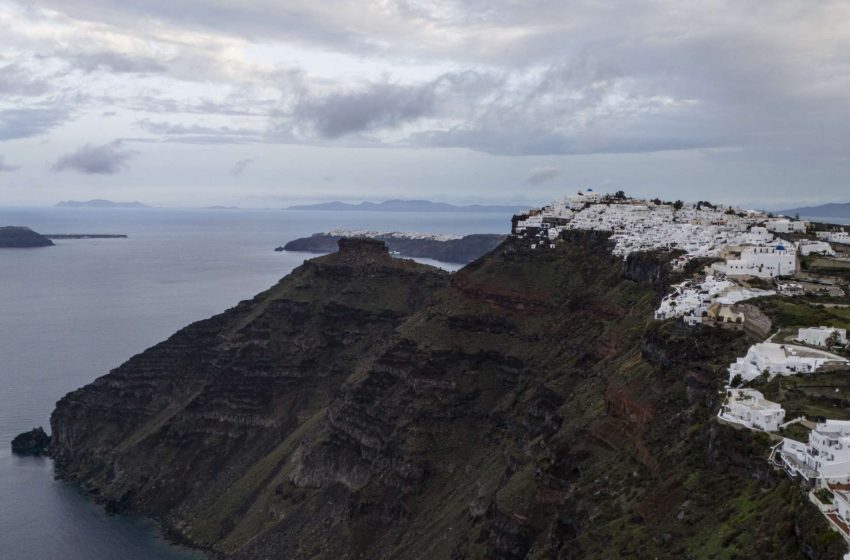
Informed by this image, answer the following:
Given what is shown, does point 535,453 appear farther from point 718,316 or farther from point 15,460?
point 15,460

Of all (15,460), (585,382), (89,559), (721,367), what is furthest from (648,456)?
(15,460)

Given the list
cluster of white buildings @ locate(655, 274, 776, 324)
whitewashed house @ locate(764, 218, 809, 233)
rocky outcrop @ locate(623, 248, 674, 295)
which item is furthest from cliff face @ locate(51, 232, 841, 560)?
whitewashed house @ locate(764, 218, 809, 233)

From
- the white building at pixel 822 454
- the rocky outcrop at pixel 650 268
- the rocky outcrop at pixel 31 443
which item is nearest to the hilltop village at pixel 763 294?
the white building at pixel 822 454

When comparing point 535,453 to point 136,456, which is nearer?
point 535,453

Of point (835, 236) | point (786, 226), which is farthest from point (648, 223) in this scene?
point (835, 236)

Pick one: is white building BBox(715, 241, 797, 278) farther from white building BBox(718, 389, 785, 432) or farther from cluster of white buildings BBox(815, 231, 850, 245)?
white building BBox(718, 389, 785, 432)

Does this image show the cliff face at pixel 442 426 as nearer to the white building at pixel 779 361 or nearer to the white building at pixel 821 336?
the white building at pixel 779 361

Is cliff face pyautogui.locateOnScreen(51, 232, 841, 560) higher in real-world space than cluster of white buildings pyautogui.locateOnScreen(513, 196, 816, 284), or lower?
lower
